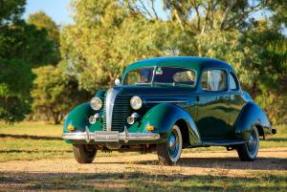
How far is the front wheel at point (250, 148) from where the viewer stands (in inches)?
648

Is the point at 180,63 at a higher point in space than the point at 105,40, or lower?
lower

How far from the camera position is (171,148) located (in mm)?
14203

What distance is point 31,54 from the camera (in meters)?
40.9

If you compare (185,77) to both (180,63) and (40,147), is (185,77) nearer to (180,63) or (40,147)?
(180,63)

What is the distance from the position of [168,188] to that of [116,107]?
159 inches

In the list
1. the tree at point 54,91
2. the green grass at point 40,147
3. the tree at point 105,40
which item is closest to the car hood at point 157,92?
the green grass at point 40,147

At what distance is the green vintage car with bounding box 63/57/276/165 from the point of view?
45.5ft

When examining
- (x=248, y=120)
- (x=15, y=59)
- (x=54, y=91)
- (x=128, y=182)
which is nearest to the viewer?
(x=128, y=182)

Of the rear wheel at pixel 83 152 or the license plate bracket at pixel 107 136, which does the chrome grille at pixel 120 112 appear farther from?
the rear wheel at pixel 83 152

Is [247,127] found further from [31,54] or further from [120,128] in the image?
[31,54]

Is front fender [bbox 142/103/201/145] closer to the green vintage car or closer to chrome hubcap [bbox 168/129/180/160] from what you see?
the green vintage car

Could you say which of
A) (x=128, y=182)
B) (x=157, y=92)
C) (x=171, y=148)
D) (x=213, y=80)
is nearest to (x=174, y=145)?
(x=171, y=148)

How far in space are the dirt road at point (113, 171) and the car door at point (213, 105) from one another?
24.7 inches

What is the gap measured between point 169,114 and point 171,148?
2.22 ft
